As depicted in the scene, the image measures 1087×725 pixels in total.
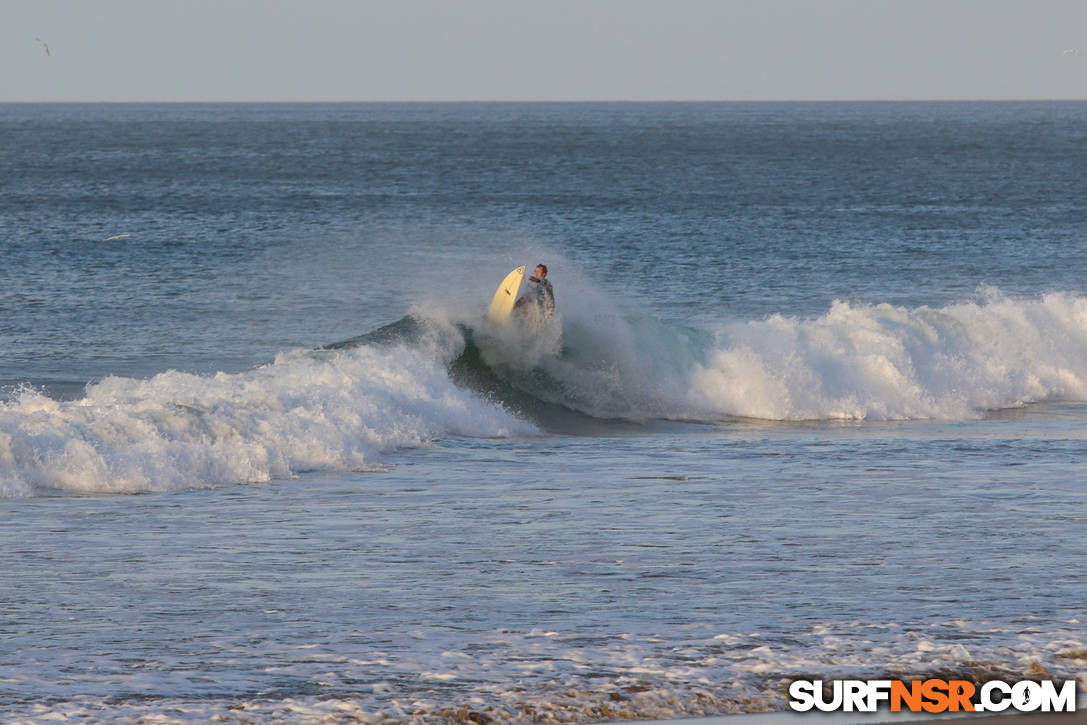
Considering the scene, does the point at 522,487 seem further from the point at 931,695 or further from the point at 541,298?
the point at 541,298

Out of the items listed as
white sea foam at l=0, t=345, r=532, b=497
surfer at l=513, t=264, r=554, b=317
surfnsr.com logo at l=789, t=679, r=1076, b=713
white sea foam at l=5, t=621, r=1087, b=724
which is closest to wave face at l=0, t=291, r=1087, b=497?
white sea foam at l=0, t=345, r=532, b=497

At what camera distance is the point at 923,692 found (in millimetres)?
8570

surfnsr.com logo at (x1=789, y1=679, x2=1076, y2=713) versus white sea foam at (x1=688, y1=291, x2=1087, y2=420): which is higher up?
surfnsr.com logo at (x1=789, y1=679, x2=1076, y2=713)

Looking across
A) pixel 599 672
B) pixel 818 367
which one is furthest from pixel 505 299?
pixel 599 672

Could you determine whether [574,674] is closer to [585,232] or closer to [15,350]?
[15,350]

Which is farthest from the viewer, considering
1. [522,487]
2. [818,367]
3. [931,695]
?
[818,367]

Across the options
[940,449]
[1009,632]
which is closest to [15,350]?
[940,449]

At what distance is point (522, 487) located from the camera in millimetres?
15094

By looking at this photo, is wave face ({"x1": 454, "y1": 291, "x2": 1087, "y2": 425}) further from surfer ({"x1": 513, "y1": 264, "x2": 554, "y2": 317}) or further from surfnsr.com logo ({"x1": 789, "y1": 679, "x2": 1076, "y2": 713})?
surfnsr.com logo ({"x1": 789, "y1": 679, "x2": 1076, "y2": 713})

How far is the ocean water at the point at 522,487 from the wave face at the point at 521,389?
67 millimetres

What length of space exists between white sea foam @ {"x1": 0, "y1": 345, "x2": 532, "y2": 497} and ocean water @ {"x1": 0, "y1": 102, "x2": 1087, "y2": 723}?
0.20 feet

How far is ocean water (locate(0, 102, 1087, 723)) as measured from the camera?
9.01 meters

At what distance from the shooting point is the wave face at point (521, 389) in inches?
621

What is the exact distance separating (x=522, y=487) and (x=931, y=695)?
703 cm
